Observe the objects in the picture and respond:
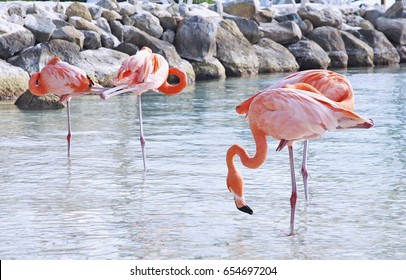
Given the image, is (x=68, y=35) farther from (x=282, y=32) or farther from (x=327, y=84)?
(x=327, y=84)

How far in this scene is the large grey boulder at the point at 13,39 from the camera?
57.5ft

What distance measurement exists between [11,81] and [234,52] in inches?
284

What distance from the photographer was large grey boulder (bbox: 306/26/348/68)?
1021 inches

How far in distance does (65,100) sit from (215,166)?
6.89 feet

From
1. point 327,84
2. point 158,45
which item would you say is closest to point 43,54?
point 158,45

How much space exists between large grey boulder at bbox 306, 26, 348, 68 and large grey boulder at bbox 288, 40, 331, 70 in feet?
2.33

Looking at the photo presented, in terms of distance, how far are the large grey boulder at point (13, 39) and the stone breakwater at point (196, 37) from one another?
0.06ft

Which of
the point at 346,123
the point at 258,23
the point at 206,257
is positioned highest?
the point at 346,123

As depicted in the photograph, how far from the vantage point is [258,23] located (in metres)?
25.6

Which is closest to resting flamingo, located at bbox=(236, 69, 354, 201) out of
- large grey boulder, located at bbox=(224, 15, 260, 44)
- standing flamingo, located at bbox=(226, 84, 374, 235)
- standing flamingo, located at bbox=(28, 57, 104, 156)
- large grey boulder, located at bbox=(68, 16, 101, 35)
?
standing flamingo, located at bbox=(226, 84, 374, 235)

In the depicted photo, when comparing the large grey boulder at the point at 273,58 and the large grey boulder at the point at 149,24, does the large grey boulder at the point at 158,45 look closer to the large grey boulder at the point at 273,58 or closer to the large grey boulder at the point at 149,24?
the large grey boulder at the point at 149,24

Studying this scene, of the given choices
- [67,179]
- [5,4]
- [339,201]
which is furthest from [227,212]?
[5,4]

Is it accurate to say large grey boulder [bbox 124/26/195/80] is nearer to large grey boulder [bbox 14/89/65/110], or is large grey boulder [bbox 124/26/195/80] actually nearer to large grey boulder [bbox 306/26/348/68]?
large grey boulder [bbox 14/89/65/110]

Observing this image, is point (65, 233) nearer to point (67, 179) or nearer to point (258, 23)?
point (67, 179)
